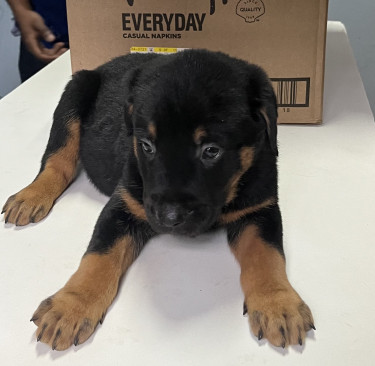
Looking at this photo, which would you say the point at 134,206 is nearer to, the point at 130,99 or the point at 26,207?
the point at 130,99

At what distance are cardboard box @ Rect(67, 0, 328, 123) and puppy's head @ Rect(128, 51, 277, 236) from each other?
0.78 meters

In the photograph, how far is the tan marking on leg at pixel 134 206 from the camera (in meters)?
1.55

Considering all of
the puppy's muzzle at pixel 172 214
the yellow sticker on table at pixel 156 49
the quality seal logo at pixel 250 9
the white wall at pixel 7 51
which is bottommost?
the white wall at pixel 7 51

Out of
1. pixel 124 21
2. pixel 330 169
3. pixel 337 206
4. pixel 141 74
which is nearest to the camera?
pixel 141 74

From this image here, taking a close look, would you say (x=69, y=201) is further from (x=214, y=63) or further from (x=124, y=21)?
(x=124, y=21)

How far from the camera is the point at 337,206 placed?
1.75 metres

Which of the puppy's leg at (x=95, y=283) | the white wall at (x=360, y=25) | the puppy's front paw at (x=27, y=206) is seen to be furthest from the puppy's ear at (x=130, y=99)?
the white wall at (x=360, y=25)

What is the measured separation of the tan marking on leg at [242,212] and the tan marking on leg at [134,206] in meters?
0.23

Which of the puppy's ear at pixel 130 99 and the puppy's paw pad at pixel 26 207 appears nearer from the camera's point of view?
the puppy's ear at pixel 130 99

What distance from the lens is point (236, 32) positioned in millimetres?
2197

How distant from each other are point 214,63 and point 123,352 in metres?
0.77

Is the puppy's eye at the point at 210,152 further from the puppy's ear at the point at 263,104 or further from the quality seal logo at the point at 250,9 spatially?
the quality seal logo at the point at 250,9

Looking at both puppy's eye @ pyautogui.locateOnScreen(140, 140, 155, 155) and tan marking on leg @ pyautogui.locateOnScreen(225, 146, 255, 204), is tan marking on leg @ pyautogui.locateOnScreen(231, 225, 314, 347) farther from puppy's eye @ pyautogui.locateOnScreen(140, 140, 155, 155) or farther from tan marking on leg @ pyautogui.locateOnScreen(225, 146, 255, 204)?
puppy's eye @ pyautogui.locateOnScreen(140, 140, 155, 155)

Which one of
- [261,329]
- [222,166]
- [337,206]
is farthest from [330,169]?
[261,329]
